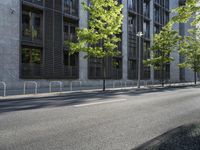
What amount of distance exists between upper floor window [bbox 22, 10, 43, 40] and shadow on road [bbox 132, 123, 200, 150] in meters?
19.7

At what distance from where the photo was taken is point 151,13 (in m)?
42.2

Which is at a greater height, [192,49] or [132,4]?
[132,4]

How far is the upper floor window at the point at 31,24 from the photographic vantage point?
22250 mm

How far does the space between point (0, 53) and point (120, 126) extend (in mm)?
16466

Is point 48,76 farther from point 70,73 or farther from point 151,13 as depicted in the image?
point 151,13

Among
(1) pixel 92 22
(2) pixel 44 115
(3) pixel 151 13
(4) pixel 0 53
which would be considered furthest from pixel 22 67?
(3) pixel 151 13

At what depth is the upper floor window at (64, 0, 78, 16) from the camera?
26.2 meters

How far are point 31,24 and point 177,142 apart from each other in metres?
21.0

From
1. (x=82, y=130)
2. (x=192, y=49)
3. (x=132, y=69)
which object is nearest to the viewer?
(x=82, y=130)

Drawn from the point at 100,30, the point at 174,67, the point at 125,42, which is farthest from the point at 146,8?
the point at 100,30

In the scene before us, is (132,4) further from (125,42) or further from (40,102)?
(40,102)

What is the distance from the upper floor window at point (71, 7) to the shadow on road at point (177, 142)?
2325 cm

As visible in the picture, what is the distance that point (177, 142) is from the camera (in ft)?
14.0

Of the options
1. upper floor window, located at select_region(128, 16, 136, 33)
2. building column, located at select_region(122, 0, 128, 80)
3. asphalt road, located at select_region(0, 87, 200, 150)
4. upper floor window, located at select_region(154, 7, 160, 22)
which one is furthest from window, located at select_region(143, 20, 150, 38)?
asphalt road, located at select_region(0, 87, 200, 150)
